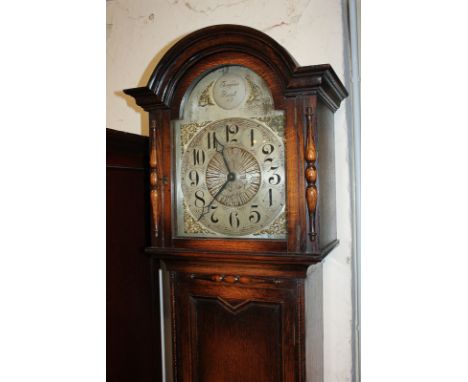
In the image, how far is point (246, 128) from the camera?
3.80 feet

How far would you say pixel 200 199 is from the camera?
4.02ft

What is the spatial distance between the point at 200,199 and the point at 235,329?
0.41 metres

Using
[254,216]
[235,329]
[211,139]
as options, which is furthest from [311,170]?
[235,329]

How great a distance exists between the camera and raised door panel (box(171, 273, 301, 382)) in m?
1.11

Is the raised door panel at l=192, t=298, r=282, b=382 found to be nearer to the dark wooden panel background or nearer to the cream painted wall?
the dark wooden panel background

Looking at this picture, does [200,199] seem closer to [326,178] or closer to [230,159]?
[230,159]

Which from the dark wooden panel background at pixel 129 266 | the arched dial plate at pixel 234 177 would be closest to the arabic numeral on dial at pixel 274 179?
the arched dial plate at pixel 234 177

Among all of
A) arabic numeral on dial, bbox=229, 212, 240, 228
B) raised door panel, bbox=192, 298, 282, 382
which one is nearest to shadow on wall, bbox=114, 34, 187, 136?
arabic numeral on dial, bbox=229, 212, 240, 228

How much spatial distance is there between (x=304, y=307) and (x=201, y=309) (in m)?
0.33

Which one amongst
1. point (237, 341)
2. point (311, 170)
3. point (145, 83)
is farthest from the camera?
point (145, 83)

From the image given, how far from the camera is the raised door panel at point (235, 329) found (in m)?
1.11
